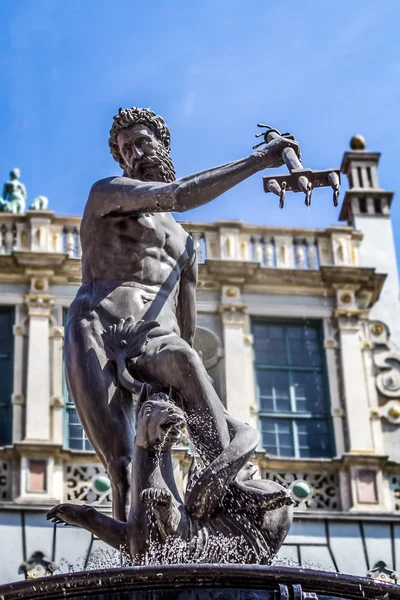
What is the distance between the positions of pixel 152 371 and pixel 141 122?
1.49 metres

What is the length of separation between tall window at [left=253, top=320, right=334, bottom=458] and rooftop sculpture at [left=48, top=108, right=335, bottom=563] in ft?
50.2

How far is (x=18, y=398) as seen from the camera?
906 inches

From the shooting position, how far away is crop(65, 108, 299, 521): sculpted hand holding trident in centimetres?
736

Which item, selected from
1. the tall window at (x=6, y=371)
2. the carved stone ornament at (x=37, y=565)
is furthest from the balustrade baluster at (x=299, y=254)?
the carved stone ornament at (x=37, y=565)

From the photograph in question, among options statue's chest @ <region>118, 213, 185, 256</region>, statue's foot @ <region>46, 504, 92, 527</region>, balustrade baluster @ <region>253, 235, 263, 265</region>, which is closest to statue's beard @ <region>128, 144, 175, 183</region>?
statue's chest @ <region>118, 213, 185, 256</region>

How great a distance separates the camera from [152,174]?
26.7 ft

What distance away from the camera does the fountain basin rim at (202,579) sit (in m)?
6.05

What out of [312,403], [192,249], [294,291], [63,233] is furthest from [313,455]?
[192,249]

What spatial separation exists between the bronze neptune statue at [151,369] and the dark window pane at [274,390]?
15.5m

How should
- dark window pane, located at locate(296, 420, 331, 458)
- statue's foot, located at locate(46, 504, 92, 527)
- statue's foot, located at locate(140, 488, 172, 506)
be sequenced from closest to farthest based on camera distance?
statue's foot, located at locate(140, 488, 172, 506) < statue's foot, located at locate(46, 504, 92, 527) < dark window pane, located at locate(296, 420, 331, 458)

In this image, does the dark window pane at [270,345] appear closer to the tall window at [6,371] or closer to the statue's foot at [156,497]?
the tall window at [6,371]

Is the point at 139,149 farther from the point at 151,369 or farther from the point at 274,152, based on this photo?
the point at 151,369

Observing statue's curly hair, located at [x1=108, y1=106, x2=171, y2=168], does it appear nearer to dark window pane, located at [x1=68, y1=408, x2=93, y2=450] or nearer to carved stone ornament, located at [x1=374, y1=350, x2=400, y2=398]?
dark window pane, located at [x1=68, y1=408, x2=93, y2=450]

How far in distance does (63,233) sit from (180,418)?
17800mm
